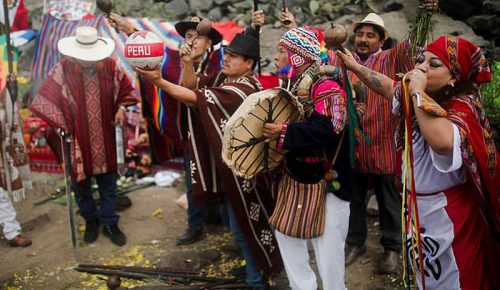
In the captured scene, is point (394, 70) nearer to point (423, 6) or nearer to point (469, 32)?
point (423, 6)

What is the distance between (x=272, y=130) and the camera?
302 centimetres

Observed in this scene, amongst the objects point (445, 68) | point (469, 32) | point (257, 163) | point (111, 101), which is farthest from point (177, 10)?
point (445, 68)

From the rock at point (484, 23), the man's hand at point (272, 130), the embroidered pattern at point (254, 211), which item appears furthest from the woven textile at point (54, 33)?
the man's hand at point (272, 130)

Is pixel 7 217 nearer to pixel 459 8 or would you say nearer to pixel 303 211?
pixel 303 211

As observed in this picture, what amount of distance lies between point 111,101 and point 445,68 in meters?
3.65

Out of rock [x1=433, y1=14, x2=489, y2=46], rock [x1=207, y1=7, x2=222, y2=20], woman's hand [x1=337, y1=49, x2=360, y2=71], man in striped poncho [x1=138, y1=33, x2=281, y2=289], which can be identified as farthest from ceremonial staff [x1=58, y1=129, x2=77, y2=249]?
rock [x1=207, y1=7, x2=222, y2=20]

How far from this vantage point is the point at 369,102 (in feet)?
13.3

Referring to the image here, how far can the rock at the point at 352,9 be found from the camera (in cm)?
774

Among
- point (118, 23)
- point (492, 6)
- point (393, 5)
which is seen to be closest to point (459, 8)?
point (492, 6)

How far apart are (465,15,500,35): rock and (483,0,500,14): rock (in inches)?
4.2

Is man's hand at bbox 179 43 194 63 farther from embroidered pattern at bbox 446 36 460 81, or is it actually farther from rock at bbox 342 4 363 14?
rock at bbox 342 4 363 14

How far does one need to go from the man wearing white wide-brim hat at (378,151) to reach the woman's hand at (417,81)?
123 cm

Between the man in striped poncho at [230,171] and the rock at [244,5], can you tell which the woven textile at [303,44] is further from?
the rock at [244,5]

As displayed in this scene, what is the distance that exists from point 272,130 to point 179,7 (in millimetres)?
7793
